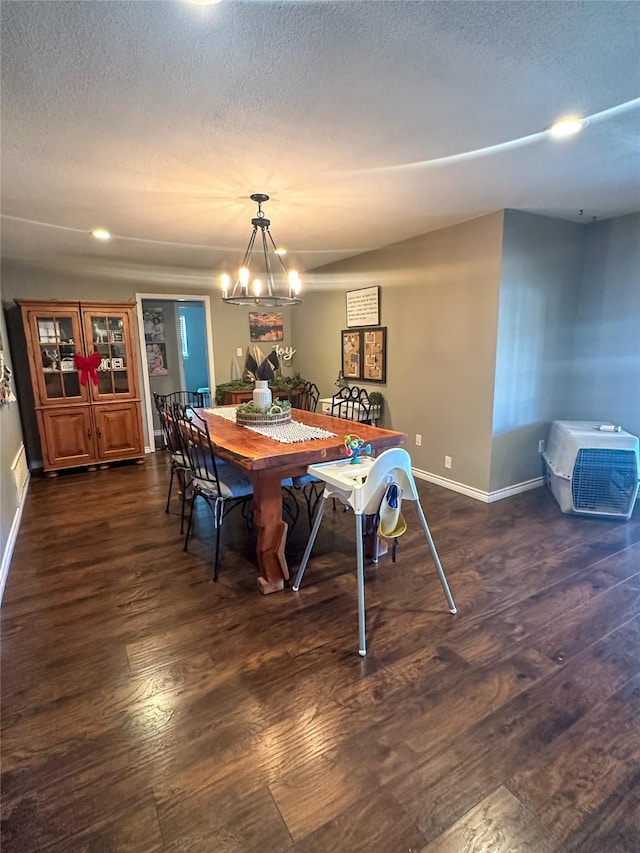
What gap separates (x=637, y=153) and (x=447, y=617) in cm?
259

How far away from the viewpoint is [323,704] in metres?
1.59

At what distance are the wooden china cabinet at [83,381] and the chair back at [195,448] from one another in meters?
2.11

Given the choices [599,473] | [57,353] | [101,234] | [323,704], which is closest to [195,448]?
[323,704]

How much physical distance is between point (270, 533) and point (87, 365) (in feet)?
10.5

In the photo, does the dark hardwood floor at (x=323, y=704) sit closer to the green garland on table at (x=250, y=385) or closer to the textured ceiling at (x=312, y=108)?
the textured ceiling at (x=312, y=108)

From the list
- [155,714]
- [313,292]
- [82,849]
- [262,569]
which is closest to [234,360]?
[313,292]

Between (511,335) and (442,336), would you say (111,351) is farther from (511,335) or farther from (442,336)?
(511,335)

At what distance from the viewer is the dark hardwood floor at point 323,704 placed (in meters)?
1.20

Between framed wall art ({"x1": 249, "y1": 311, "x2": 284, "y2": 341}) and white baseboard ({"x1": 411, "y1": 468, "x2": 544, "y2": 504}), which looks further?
framed wall art ({"x1": 249, "y1": 311, "x2": 284, "y2": 341})

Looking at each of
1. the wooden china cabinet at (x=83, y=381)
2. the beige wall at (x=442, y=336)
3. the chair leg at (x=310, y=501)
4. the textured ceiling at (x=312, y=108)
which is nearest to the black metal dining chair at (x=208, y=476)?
the chair leg at (x=310, y=501)

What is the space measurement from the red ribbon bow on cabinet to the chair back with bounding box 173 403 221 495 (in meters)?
2.05

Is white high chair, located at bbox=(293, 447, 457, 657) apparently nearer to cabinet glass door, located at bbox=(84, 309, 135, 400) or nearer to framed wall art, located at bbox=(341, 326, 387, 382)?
framed wall art, located at bbox=(341, 326, 387, 382)

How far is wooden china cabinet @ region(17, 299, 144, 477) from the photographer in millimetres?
4227

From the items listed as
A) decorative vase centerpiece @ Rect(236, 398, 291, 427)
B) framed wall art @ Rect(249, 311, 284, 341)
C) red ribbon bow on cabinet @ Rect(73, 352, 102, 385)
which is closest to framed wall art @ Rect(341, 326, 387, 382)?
framed wall art @ Rect(249, 311, 284, 341)
